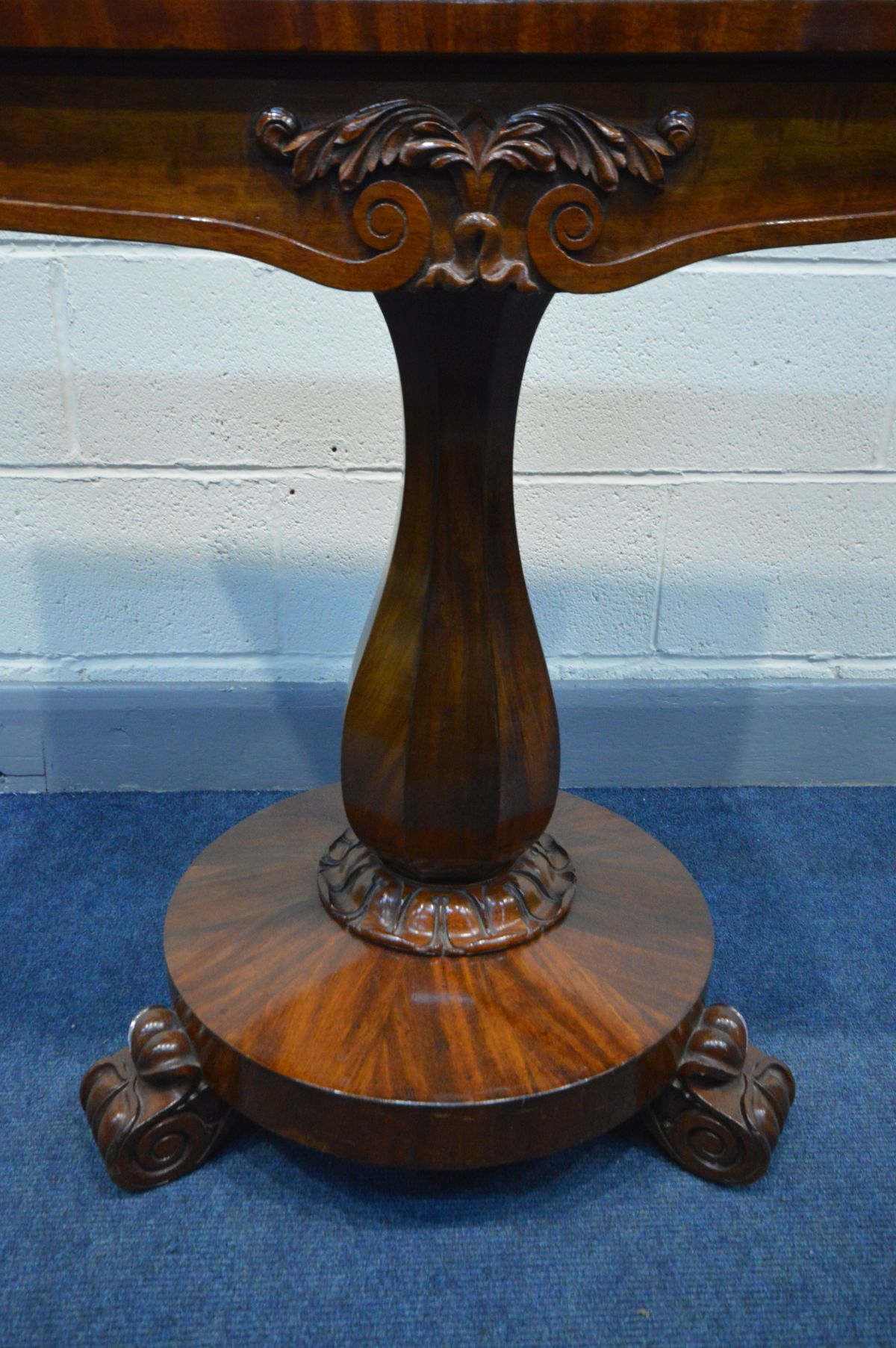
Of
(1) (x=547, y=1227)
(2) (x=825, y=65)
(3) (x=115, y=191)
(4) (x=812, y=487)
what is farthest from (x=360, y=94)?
(4) (x=812, y=487)

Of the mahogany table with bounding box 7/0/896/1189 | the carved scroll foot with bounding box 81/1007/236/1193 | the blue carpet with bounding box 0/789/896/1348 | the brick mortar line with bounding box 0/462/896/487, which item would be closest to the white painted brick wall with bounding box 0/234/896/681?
the brick mortar line with bounding box 0/462/896/487

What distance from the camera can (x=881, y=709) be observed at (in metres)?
1.40

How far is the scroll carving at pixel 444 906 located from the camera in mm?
840

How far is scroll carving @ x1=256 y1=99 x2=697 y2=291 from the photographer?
0.54m

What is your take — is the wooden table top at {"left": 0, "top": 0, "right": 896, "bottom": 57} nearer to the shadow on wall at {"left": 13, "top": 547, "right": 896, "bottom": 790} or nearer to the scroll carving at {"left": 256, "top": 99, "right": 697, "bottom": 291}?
the scroll carving at {"left": 256, "top": 99, "right": 697, "bottom": 291}

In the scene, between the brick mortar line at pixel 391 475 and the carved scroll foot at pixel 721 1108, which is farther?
the brick mortar line at pixel 391 475

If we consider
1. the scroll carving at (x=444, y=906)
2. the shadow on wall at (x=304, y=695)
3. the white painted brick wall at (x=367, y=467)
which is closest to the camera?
the scroll carving at (x=444, y=906)

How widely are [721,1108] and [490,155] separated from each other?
0.69 meters

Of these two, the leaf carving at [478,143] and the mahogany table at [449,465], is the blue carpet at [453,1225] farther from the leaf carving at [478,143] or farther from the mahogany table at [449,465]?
the leaf carving at [478,143]

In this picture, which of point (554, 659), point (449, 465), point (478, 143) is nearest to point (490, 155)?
point (478, 143)

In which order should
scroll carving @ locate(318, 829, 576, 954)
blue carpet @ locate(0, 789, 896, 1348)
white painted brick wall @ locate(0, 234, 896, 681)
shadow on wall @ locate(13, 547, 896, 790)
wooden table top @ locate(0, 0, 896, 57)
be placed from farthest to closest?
shadow on wall @ locate(13, 547, 896, 790) < white painted brick wall @ locate(0, 234, 896, 681) < scroll carving @ locate(318, 829, 576, 954) < blue carpet @ locate(0, 789, 896, 1348) < wooden table top @ locate(0, 0, 896, 57)

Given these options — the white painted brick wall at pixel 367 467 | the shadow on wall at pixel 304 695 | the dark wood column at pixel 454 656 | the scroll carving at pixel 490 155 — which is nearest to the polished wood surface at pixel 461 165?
the scroll carving at pixel 490 155

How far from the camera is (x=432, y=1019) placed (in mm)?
776

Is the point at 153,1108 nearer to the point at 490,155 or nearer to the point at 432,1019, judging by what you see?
the point at 432,1019
